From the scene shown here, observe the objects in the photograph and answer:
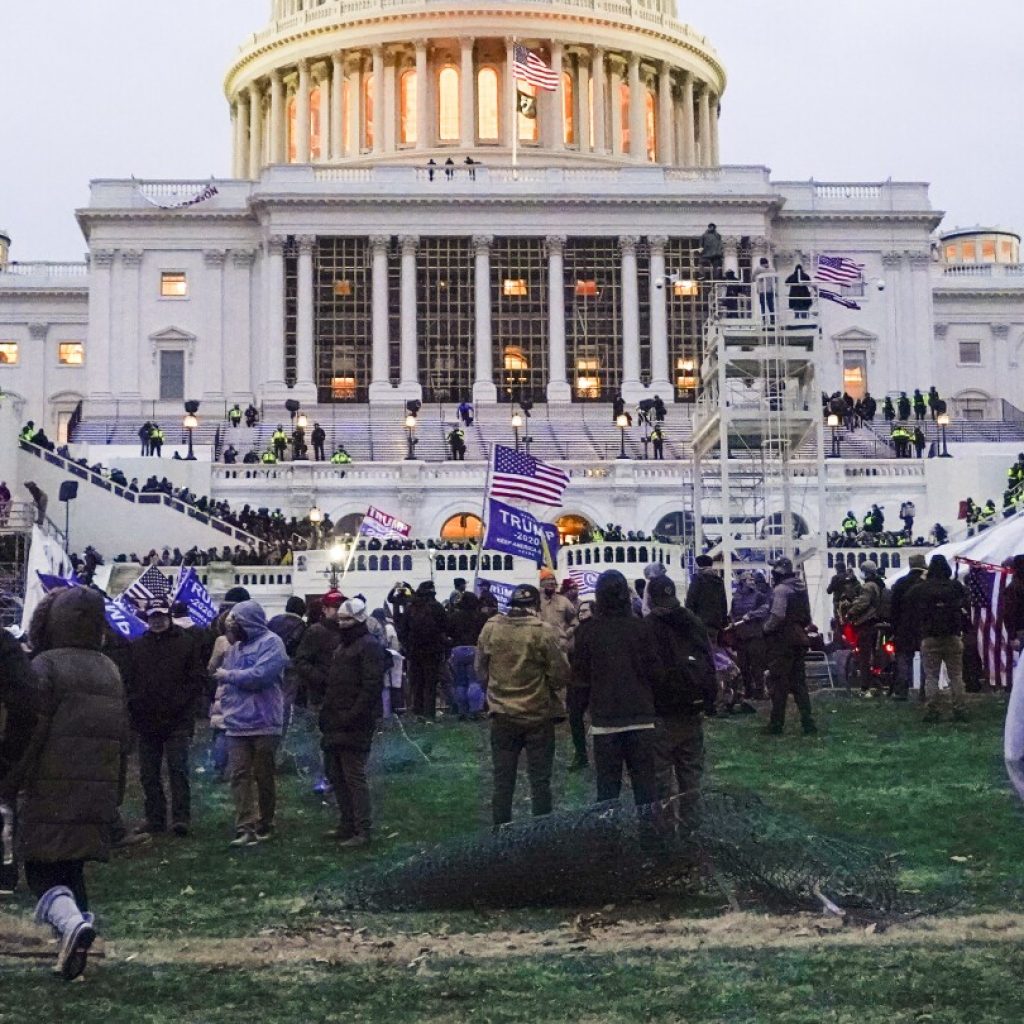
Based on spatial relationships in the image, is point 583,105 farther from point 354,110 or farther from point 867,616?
point 867,616

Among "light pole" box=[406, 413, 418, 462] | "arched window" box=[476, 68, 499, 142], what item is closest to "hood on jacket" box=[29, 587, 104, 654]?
"light pole" box=[406, 413, 418, 462]

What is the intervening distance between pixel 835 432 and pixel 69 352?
134ft

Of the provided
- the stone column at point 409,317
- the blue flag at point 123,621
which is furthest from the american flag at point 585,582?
the stone column at point 409,317

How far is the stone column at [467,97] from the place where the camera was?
308ft

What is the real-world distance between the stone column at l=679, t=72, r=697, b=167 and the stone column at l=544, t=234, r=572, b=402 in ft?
68.5

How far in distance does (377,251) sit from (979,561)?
5530 cm

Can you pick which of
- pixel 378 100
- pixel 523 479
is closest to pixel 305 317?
pixel 378 100

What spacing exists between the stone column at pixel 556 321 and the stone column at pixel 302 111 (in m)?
21.1

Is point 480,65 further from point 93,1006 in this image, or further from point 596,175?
point 93,1006

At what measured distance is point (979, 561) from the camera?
2667 centimetres

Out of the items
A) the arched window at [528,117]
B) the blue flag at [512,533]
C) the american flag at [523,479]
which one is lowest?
the blue flag at [512,533]

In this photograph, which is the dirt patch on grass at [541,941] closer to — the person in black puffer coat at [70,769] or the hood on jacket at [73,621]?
the person in black puffer coat at [70,769]

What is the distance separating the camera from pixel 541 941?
12.0 meters

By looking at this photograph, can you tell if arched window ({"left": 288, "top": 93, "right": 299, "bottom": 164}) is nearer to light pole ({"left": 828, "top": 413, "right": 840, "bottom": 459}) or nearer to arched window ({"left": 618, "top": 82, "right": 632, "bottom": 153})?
arched window ({"left": 618, "top": 82, "right": 632, "bottom": 153})
